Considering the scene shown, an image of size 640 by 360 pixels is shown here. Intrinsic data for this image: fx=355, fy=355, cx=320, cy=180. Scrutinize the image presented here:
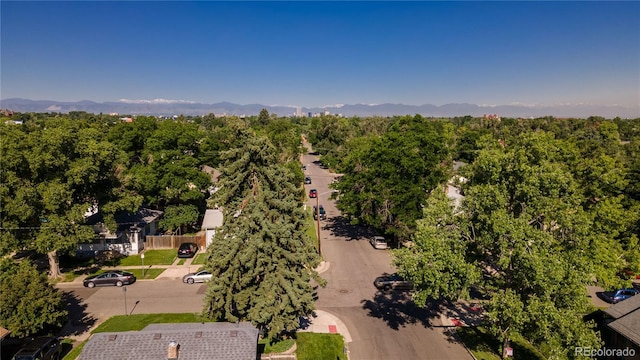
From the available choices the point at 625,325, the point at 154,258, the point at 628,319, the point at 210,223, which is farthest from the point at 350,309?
the point at 154,258

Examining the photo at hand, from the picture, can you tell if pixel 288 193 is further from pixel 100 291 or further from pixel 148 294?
pixel 100 291

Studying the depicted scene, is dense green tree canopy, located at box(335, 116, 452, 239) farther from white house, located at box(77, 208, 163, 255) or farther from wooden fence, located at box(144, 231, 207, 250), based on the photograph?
white house, located at box(77, 208, 163, 255)

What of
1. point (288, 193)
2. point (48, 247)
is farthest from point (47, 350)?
point (288, 193)

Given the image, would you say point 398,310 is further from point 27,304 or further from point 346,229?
point 27,304

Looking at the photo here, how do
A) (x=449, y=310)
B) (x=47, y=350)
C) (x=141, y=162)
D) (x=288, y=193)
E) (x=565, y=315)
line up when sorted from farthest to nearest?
(x=141, y=162), (x=449, y=310), (x=288, y=193), (x=47, y=350), (x=565, y=315)

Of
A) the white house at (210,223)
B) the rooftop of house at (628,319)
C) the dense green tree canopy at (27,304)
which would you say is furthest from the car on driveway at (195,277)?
the rooftop of house at (628,319)
